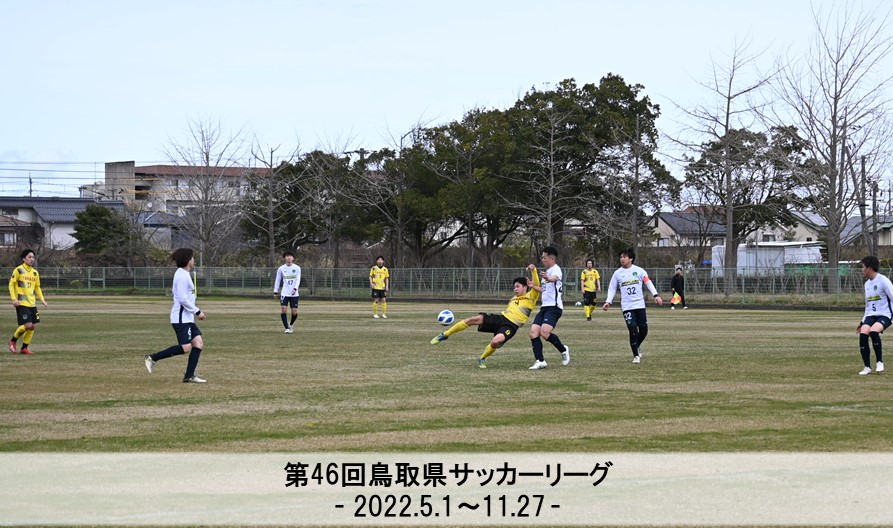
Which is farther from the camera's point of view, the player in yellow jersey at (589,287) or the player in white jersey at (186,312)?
the player in yellow jersey at (589,287)

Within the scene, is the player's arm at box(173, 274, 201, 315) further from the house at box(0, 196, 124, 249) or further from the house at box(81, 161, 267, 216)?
the house at box(0, 196, 124, 249)

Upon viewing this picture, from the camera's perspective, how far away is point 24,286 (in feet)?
66.6

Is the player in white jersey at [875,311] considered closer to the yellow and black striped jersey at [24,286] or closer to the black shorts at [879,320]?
the black shorts at [879,320]

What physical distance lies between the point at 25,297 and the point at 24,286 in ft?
0.78

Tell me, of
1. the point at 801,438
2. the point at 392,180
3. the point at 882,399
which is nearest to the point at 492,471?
the point at 801,438

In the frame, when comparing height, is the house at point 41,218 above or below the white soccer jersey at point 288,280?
above

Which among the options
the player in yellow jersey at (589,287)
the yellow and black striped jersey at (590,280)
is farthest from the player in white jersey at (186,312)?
the yellow and black striped jersey at (590,280)

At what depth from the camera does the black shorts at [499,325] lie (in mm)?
17234

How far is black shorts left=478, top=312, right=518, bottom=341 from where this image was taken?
17.2 metres

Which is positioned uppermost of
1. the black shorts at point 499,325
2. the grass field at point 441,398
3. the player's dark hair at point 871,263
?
the player's dark hair at point 871,263

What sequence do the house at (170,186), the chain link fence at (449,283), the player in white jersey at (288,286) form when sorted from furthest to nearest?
the house at (170,186) → the chain link fence at (449,283) → the player in white jersey at (288,286)

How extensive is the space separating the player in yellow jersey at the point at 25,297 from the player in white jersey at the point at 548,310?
9320 millimetres

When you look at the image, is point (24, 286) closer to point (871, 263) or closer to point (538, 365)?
point (538, 365)

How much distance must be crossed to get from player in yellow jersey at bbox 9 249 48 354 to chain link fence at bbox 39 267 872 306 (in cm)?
3647
